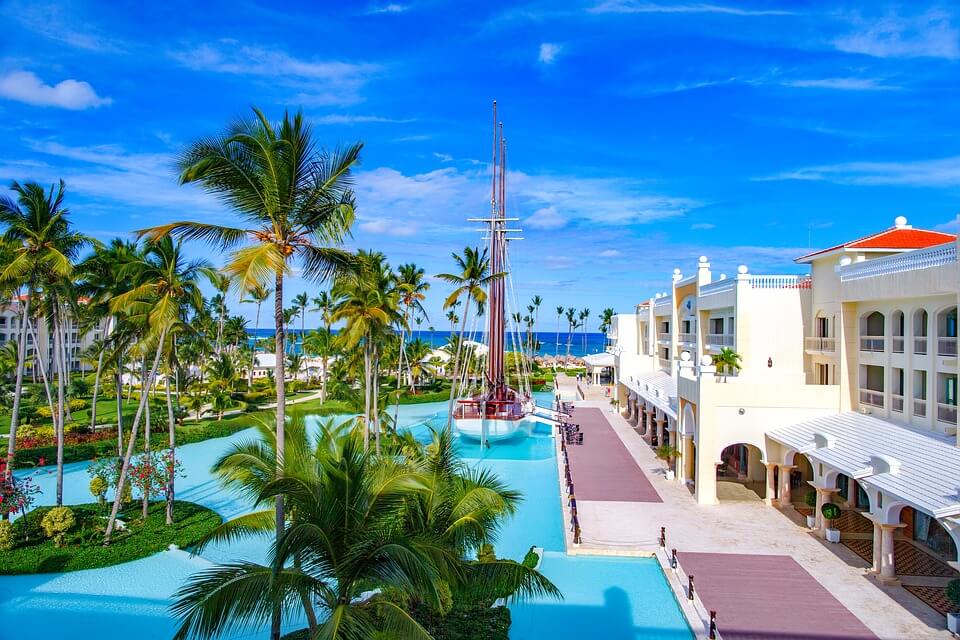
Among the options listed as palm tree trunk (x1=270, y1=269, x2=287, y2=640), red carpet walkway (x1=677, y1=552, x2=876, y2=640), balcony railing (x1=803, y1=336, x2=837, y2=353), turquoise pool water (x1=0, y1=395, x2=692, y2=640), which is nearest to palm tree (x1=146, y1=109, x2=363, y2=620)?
palm tree trunk (x1=270, y1=269, x2=287, y2=640)

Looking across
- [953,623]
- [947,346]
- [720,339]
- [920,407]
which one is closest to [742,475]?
[720,339]

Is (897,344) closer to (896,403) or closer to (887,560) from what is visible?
(896,403)

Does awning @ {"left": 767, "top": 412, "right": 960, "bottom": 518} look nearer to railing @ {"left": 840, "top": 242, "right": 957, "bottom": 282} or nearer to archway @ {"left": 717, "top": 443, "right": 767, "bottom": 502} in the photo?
archway @ {"left": 717, "top": 443, "right": 767, "bottom": 502}

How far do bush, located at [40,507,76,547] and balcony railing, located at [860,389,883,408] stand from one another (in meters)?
23.1

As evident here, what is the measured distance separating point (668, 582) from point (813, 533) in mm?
6095

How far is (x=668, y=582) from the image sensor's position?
14219 millimetres

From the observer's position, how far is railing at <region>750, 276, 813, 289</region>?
76.0 feet

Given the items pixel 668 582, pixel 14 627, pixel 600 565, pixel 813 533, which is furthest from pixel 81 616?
pixel 813 533

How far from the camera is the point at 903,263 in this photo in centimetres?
1634

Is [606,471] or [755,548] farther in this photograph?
[606,471]

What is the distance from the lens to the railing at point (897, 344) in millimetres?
17234

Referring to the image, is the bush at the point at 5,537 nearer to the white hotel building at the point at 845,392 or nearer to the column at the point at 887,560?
the white hotel building at the point at 845,392

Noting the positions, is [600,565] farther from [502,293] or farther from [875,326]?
[502,293]

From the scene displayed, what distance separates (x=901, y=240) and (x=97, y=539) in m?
26.0
